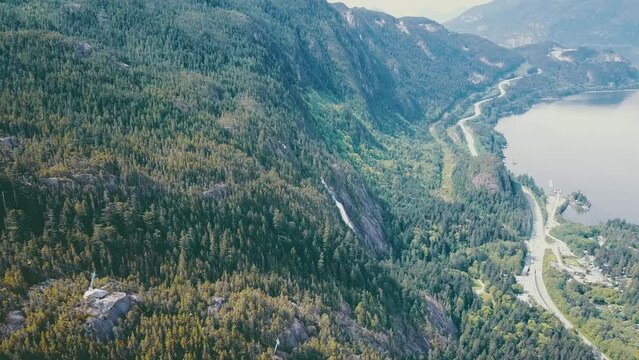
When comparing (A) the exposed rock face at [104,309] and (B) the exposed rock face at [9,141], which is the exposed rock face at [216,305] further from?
(B) the exposed rock face at [9,141]

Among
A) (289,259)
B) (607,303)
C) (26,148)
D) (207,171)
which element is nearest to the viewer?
(26,148)

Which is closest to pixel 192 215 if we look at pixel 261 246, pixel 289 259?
pixel 261 246

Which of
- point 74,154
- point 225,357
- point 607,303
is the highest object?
point 74,154

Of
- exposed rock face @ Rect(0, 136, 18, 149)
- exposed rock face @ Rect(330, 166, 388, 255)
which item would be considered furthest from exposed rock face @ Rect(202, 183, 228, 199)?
exposed rock face @ Rect(330, 166, 388, 255)

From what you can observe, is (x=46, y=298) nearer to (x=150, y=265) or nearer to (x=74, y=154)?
(x=150, y=265)

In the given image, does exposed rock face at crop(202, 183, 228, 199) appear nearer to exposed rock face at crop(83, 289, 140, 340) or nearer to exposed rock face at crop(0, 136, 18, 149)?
exposed rock face at crop(83, 289, 140, 340)

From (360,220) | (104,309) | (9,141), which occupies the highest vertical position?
(9,141)

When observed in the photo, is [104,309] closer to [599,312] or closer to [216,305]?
[216,305]

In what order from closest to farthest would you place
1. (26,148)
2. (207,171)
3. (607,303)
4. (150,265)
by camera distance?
(150,265), (26,148), (207,171), (607,303)

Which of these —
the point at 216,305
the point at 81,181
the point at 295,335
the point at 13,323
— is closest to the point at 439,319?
the point at 295,335
